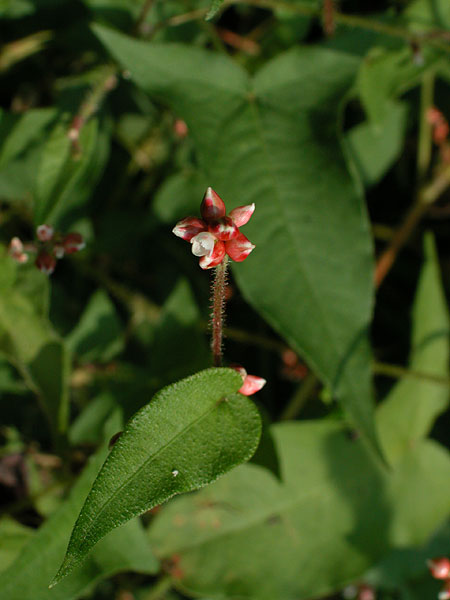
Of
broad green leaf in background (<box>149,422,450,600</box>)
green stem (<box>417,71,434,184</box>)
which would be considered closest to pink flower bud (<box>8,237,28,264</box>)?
broad green leaf in background (<box>149,422,450,600</box>)

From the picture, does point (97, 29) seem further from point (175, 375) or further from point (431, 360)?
point (431, 360)

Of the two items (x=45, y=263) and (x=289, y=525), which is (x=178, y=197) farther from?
(x=289, y=525)

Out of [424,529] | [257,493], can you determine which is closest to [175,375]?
[257,493]

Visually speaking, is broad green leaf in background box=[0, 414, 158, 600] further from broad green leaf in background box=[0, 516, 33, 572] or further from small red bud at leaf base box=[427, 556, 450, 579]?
small red bud at leaf base box=[427, 556, 450, 579]

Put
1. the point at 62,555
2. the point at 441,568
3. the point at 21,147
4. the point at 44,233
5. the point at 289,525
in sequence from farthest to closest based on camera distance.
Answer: the point at 289,525, the point at 21,147, the point at 441,568, the point at 44,233, the point at 62,555

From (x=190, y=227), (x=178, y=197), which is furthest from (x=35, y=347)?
(x=190, y=227)

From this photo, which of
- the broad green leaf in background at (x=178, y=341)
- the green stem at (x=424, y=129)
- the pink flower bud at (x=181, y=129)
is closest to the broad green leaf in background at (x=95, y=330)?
the broad green leaf in background at (x=178, y=341)

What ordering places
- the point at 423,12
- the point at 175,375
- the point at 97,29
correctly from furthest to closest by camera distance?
the point at 423,12, the point at 175,375, the point at 97,29
